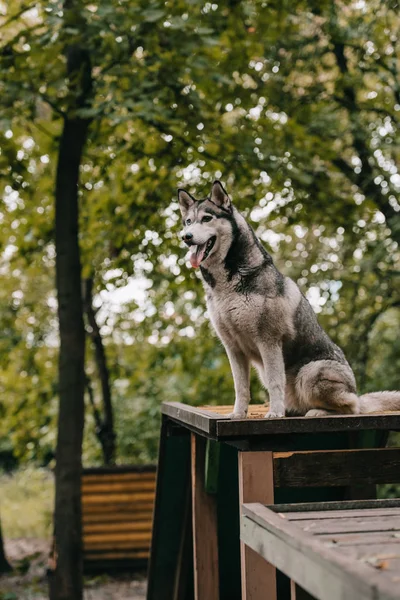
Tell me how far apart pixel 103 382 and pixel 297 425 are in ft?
24.1

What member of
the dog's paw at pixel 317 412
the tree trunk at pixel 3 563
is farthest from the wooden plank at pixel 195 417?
the tree trunk at pixel 3 563

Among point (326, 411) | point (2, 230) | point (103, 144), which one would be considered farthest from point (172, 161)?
point (326, 411)

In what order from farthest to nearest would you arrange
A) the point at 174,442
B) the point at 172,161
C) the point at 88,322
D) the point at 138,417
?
the point at 138,417, the point at 88,322, the point at 172,161, the point at 174,442

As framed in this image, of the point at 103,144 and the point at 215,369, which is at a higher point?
the point at 103,144

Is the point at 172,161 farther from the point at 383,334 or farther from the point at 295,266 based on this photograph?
the point at 383,334

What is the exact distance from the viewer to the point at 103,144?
751 cm

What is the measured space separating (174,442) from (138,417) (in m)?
6.23

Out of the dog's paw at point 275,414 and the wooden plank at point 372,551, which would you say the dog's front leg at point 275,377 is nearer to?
the dog's paw at point 275,414

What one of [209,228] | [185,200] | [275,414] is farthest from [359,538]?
[185,200]

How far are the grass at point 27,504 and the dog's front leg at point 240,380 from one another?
825 cm

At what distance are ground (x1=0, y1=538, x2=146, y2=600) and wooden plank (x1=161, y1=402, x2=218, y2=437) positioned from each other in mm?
3739

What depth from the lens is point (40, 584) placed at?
8.23m

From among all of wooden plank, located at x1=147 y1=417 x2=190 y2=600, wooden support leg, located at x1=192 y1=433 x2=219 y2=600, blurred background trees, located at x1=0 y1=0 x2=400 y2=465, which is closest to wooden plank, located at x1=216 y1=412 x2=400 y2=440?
wooden support leg, located at x1=192 y1=433 x2=219 y2=600

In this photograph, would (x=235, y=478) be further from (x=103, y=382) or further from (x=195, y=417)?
(x=103, y=382)
